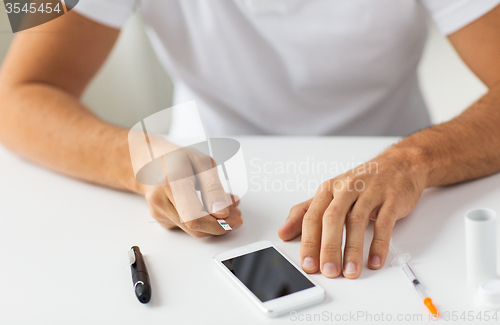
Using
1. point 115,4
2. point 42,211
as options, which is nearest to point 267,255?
point 42,211

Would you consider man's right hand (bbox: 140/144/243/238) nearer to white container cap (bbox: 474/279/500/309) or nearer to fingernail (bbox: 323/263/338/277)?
fingernail (bbox: 323/263/338/277)

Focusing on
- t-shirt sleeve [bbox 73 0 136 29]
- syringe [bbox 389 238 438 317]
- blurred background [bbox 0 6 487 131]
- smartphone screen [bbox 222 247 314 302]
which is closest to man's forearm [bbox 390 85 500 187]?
syringe [bbox 389 238 438 317]

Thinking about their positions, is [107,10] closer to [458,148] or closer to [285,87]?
[285,87]

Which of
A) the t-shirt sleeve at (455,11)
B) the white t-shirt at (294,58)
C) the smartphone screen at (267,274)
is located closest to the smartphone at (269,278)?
the smartphone screen at (267,274)

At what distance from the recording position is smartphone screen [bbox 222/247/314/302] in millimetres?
517

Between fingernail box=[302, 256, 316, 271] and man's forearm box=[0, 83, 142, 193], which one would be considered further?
man's forearm box=[0, 83, 142, 193]

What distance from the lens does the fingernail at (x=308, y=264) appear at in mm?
554

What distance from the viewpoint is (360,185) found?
2.15ft

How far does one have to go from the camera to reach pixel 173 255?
2.04ft

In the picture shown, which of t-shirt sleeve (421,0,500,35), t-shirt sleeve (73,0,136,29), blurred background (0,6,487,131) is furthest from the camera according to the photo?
blurred background (0,6,487,131)

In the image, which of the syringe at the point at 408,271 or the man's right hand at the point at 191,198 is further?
the man's right hand at the point at 191,198

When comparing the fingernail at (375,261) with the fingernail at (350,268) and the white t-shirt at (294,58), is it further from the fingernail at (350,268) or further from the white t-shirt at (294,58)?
the white t-shirt at (294,58)

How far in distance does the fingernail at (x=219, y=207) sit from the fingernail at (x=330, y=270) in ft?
0.56

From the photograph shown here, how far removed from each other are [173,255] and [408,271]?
0.30 metres
